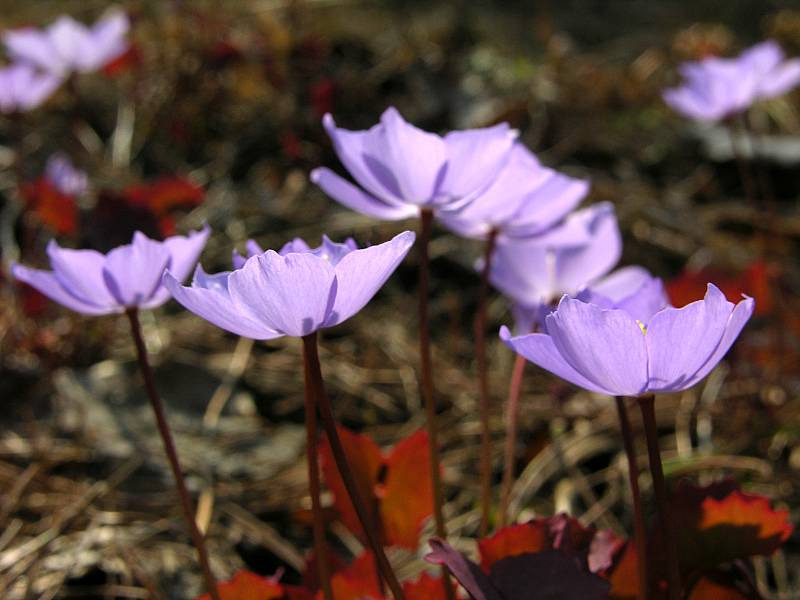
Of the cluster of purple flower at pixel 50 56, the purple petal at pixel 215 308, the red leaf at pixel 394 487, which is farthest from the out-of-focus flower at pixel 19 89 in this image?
the purple petal at pixel 215 308

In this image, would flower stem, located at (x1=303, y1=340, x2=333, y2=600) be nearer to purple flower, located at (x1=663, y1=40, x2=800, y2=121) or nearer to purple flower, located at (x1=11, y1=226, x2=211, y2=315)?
purple flower, located at (x1=11, y1=226, x2=211, y2=315)

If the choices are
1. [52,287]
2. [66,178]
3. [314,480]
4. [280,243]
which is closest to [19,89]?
[66,178]

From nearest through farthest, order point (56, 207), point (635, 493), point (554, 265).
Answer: point (635, 493) < point (554, 265) < point (56, 207)

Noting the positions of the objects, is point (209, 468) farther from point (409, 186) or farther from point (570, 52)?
point (570, 52)

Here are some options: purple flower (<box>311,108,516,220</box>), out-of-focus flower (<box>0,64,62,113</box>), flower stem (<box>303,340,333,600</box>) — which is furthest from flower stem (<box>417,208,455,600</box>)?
out-of-focus flower (<box>0,64,62,113</box>)

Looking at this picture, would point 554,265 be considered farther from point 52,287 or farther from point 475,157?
point 52,287

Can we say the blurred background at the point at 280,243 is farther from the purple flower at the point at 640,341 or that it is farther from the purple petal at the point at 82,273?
the purple flower at the point at 640,341

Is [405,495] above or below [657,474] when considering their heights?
below
